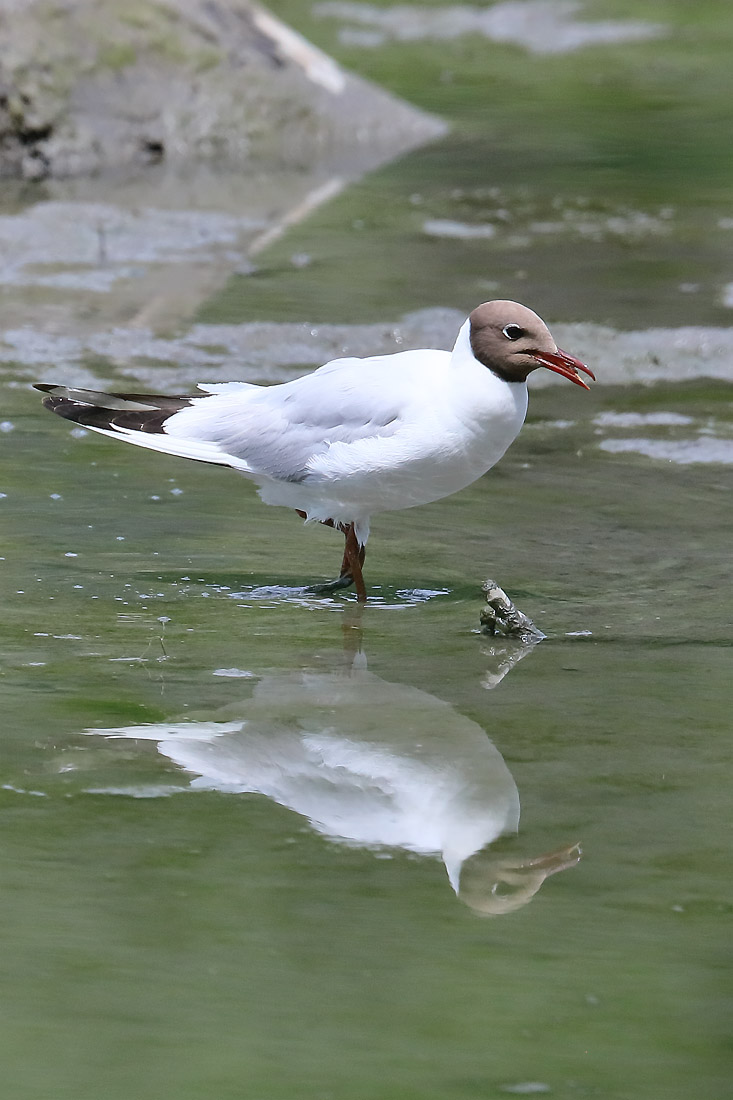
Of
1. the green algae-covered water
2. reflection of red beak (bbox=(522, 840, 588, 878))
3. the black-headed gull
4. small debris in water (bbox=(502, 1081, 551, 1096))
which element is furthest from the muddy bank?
small debris in water (bbox=(502, 1081, 551, 1096))

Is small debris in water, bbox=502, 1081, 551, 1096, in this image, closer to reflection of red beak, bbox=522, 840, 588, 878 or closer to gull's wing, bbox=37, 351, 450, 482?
reflection of red beak, bbox=522, 840, 588, 878

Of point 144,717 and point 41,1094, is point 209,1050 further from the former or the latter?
point 144,717

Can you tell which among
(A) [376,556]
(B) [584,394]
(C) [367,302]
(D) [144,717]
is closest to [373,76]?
(C) [367,302]

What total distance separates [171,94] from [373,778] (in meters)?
10.2

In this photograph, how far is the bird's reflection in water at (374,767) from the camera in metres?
3.20

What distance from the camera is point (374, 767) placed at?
3598 millimetres

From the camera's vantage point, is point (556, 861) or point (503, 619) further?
point (503, 619)

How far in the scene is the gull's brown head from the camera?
4.60 m

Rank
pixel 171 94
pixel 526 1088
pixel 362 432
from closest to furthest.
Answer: pixel 526 1088, pixel 362 432, pixel 171 94

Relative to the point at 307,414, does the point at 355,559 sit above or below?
below

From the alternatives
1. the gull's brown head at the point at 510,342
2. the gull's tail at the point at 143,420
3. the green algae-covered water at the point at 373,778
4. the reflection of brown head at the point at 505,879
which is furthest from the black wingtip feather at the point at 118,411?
the reflection of brown head at the point at 505,879

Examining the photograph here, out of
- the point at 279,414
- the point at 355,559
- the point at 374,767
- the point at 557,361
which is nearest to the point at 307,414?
the point at 279,414

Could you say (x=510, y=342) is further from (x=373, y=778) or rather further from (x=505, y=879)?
(x=505, y=879)

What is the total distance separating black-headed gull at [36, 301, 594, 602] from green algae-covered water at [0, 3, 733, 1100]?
307 millimetres
